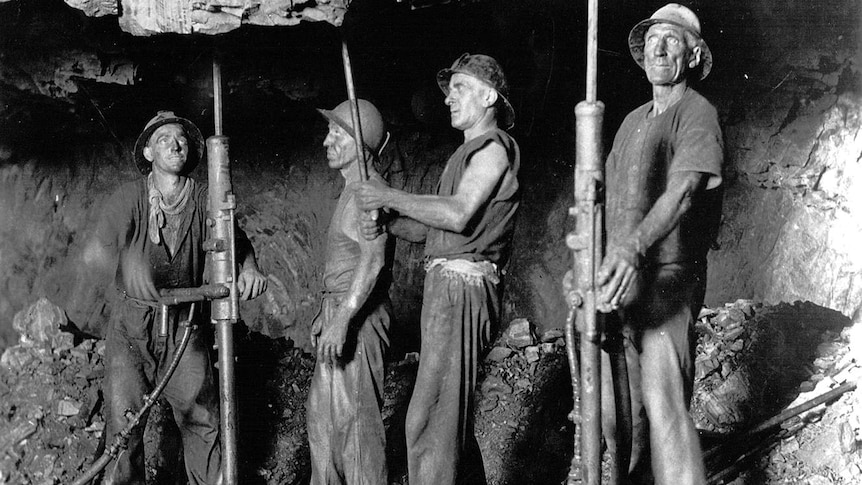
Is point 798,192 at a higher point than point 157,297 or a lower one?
higher

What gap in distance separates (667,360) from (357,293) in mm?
1656

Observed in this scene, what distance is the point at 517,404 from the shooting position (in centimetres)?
779

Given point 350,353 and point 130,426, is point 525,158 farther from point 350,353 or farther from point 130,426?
point 130,426

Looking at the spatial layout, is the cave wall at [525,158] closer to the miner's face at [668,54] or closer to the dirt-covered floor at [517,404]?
the dirt-covered floor at [517,404]

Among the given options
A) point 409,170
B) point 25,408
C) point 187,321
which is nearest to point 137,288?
point 187,321

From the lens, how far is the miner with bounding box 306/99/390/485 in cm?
559

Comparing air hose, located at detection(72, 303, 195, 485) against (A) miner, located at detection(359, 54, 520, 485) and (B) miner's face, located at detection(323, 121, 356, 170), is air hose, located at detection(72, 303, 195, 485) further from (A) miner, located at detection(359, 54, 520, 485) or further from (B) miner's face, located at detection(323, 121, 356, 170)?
(A) miner, located at detection(359, 54, 520, 485)

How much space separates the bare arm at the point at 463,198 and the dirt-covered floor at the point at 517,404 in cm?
227

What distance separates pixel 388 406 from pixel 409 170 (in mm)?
2344

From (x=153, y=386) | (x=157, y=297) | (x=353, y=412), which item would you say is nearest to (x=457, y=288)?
(x=353, y=412)

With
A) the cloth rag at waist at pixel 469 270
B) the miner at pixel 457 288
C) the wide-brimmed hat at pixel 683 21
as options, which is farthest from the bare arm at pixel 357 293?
the wide-brimmed hat at pixel 683 21

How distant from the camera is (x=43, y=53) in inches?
290

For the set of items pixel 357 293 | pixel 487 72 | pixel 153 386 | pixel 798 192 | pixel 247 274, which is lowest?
pixel 153 386

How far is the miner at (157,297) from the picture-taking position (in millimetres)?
6141
